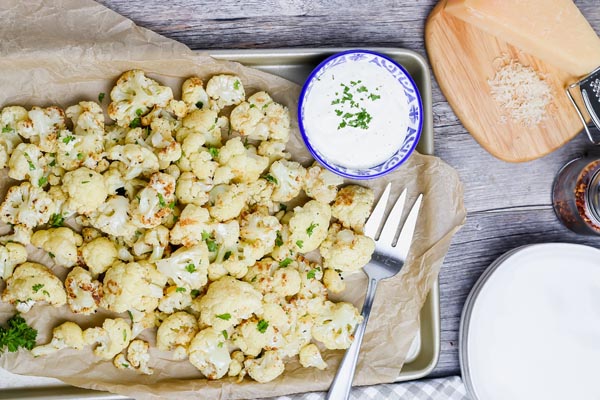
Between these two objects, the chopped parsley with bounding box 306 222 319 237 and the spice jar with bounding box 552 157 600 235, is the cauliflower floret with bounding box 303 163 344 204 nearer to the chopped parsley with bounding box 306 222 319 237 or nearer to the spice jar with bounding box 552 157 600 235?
the chopped parsley with bounding box 306 222 319 237

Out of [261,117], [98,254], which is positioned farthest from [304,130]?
[98,254]

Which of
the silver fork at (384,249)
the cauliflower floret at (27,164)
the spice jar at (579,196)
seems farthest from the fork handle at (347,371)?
the cauliflower floret at (27,164)

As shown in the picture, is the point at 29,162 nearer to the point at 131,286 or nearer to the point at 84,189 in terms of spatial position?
A: the point at 84,189

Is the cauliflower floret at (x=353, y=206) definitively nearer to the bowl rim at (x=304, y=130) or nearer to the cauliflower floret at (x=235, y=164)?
the bowl rim at (x=304, y=130)

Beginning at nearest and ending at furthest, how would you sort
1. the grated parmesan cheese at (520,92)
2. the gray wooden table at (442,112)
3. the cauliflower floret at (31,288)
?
the cauliflower floret at (31,288)
the gray wooden table at (442,112)
the grated parmesan cheese at (520,92)

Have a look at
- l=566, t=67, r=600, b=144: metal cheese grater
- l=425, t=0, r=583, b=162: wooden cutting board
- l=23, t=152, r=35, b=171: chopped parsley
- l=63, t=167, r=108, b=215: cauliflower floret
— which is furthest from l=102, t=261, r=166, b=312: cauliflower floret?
l=566, t=67, r=600, b=144: metal cheese grater

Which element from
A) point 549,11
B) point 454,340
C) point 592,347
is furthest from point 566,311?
point 549,11
